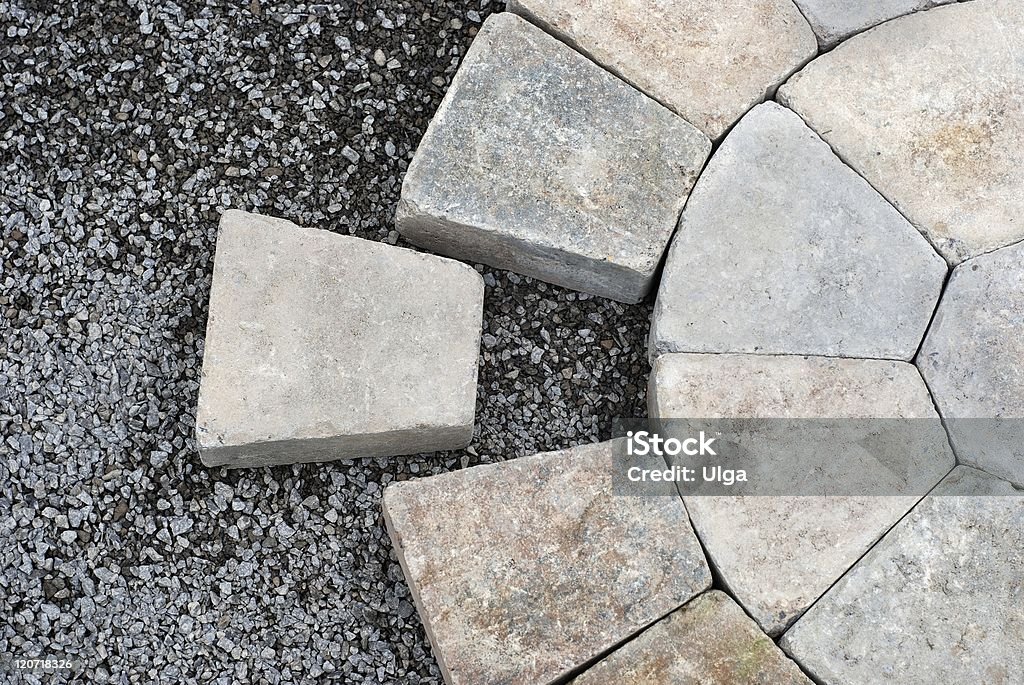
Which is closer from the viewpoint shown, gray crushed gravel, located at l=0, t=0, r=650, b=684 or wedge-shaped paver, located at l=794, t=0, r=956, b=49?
gray crushed gravel, located at l=0, t=0, r=650, b=684

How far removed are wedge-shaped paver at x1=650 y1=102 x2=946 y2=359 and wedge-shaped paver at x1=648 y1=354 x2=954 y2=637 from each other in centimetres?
5

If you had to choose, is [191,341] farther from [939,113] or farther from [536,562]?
[939,113]

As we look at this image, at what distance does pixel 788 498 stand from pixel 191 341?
156 centimetres

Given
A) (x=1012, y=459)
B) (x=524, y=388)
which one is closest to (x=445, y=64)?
(x=524, y=388)

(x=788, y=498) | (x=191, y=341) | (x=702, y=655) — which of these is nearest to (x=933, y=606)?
(x=788, y=498)

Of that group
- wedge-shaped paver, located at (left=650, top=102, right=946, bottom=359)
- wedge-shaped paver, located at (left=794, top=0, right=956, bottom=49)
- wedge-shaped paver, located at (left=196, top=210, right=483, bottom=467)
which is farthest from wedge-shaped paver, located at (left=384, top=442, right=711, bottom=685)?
wedge-shaped paver, located at (left=794, top=0, right=956, bottom=49)

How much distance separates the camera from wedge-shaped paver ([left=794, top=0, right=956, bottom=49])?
2664 millimetres

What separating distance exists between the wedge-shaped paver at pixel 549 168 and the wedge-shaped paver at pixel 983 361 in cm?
71

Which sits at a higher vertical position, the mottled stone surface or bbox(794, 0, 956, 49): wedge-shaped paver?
bbox(794, 0, 956, 49): wedge-shaped paver

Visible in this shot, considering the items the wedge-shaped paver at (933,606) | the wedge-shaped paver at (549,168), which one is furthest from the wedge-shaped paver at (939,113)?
the wedge-shaped paver at (933,606)

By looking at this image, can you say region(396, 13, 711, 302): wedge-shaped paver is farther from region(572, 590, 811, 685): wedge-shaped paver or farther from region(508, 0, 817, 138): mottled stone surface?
region(572, 590, 811, 685): wedge-shaped paver

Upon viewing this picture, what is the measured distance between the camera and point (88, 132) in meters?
2.72

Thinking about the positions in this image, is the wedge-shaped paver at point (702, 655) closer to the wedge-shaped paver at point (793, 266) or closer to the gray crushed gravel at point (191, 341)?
the gray crushed gravel at point (191, 341)

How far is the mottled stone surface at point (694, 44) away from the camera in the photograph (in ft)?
8.53
